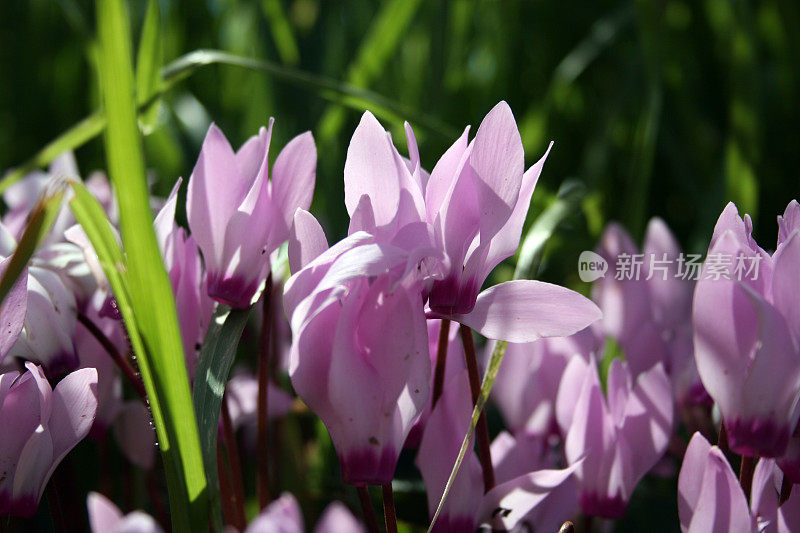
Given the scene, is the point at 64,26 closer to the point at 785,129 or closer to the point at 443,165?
the point at 785,129

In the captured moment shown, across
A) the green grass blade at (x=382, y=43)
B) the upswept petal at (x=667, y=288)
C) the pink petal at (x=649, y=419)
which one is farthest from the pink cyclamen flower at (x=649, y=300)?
the green grass blade at (x=382, y=43)

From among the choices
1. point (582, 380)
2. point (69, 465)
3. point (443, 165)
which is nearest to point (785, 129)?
point (582, 380)

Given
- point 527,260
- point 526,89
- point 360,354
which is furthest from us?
point 526,89

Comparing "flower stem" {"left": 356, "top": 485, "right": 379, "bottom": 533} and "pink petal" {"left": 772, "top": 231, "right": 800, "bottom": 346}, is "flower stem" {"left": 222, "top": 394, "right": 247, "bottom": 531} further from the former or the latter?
"pink petal" {"left": 772, "top": 231, "right": 800, "bottom": 346}

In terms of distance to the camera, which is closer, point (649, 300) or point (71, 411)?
point (71, 411)

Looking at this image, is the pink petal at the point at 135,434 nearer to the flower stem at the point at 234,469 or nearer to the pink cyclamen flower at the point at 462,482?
the flower stem at the point at 234,469

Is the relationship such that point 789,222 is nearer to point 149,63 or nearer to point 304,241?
point 304,241

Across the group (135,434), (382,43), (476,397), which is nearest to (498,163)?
(476,397)

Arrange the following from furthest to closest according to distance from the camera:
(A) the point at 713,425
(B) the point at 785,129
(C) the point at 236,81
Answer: (C) the point at 236,81
(B) the point at 785,129
(A) the point at 713,425
